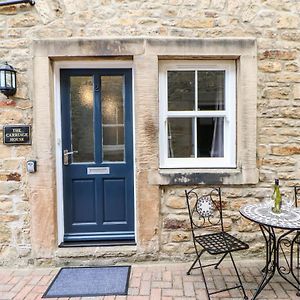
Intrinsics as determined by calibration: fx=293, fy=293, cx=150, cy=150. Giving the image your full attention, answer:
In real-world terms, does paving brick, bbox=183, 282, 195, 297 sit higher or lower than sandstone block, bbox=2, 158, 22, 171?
lower

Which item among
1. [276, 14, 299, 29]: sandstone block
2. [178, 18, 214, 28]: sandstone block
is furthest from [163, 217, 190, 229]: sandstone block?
[276, 14, 299, 29]: sandstone block

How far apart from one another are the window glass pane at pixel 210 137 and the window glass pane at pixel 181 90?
0.88 feet

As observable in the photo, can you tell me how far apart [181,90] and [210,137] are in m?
0.70

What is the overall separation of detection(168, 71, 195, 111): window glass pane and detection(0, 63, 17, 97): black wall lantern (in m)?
1.83

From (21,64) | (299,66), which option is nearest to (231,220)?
(299,66)

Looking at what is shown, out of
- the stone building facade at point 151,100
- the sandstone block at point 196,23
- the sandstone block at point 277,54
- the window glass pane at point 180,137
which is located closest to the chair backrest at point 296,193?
the stone building facade at point 151,100

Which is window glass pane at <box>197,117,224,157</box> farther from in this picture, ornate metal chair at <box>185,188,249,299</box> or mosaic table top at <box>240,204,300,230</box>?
mosaic table top at <box>240,204,300,230</box>

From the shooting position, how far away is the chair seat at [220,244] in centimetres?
285

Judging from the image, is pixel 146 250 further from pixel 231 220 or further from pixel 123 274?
pixel 231 220

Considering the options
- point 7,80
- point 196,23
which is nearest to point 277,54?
point 196,23

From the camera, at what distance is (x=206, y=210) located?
11.2ft

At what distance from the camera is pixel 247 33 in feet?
11.4

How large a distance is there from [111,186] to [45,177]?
803 mm

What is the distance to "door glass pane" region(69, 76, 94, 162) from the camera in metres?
3.69
